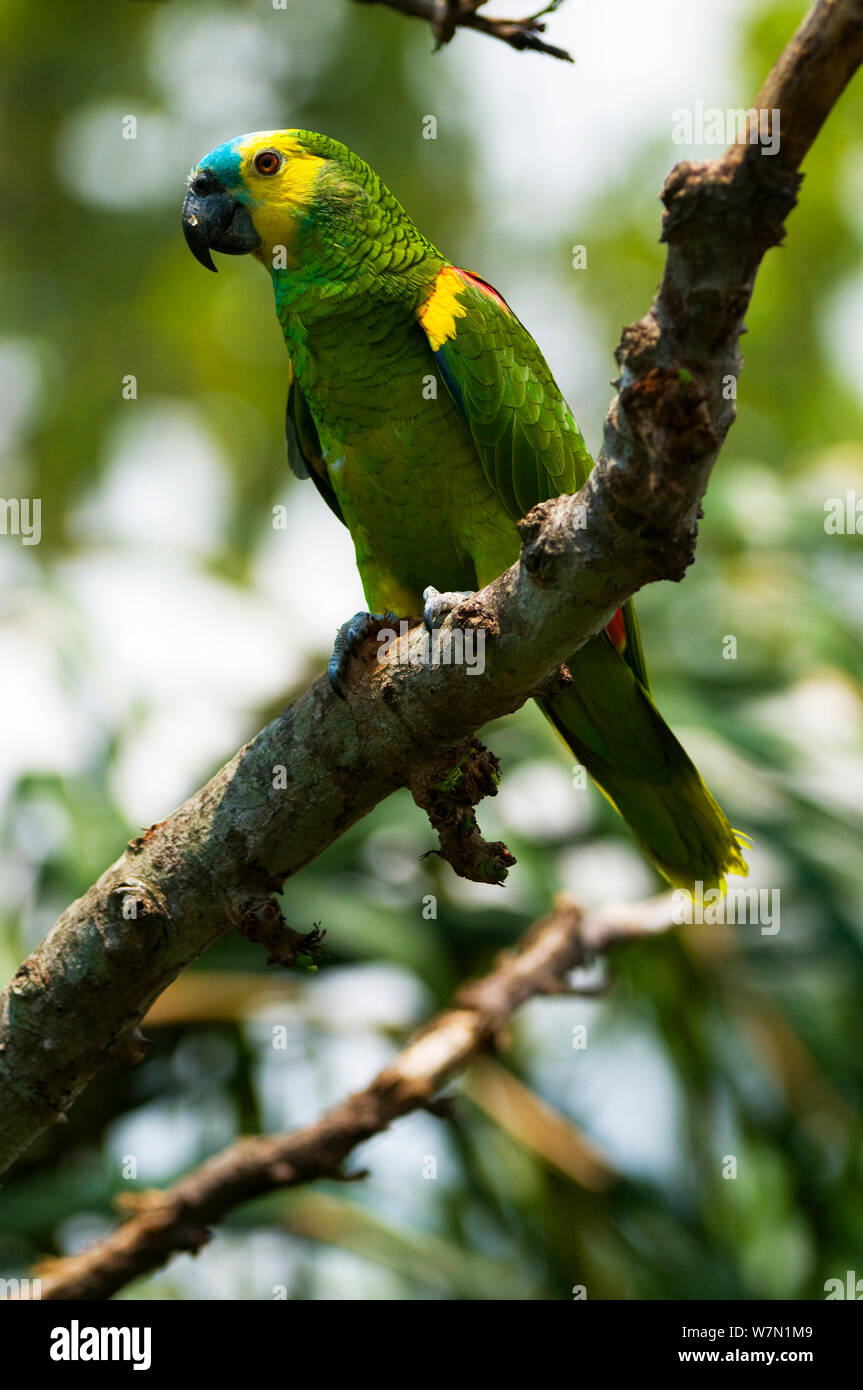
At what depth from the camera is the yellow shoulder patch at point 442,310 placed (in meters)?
3.46

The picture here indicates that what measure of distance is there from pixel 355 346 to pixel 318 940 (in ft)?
6.55

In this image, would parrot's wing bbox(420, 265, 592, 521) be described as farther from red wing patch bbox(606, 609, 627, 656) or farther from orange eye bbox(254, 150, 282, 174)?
orange eye bbox(254, 150, 282, 174)

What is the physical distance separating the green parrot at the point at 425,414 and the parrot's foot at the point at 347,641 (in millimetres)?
646

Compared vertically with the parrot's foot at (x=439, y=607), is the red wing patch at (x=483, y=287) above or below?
above

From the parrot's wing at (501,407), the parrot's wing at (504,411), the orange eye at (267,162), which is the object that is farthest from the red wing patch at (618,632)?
the orange eye at (267,162)

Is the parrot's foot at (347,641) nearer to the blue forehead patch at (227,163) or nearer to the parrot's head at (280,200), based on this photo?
the parrot's head at (280,200)

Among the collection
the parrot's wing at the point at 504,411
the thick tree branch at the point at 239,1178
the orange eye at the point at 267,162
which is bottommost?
the thick tree branch at the point at 239,1178

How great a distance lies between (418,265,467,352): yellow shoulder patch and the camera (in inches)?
136

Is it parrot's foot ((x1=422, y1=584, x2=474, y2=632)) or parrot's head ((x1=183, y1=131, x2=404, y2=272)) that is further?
parrot's head ((x1=183, y1=131, x2=404, y2=272))

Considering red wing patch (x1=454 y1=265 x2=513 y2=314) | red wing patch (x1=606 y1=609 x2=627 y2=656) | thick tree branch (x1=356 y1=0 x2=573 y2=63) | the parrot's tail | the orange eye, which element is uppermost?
the orange eye

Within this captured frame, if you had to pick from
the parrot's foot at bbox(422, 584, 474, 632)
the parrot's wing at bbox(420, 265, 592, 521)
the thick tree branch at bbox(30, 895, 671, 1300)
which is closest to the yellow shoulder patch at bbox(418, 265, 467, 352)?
the parrot's wing at bbox(420, 265, 592, 521)

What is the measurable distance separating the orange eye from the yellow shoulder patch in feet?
2.23
